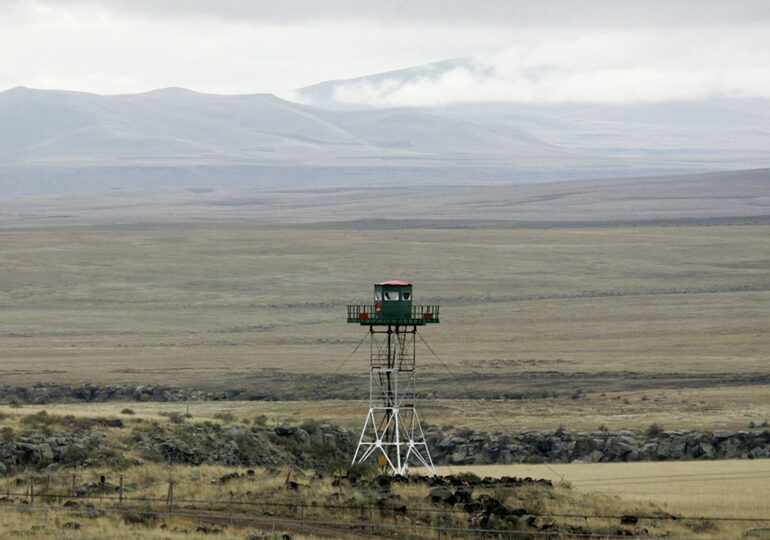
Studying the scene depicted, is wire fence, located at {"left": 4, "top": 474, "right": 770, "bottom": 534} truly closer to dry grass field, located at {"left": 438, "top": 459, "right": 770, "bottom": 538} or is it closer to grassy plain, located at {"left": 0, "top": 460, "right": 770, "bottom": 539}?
grassy plain, located at {"left": 0, "top": 460, "right": 770, "bottom": 539}

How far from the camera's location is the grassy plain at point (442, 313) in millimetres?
61906

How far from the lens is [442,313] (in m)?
91.0

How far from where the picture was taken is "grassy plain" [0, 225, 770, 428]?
61.9 meters

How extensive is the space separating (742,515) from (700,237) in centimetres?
10659

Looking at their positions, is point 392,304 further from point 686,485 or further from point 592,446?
point 592,446

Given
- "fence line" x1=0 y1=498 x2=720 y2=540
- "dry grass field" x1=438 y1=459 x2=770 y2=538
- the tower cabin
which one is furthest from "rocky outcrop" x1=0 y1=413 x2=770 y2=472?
"fence line" x1=0 y1=498 x2=720 y2=540

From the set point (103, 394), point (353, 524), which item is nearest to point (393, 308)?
point (353, 524)

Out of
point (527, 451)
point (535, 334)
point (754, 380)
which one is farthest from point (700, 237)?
point (527, 451)

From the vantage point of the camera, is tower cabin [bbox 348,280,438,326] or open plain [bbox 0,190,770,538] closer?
open plain [bbox 0,190,770,538]

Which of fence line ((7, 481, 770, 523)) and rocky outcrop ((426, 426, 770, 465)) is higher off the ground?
fence line ((7, 481, 770, 523))

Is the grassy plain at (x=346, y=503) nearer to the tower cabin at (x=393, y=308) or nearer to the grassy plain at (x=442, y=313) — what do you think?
the tower cabin at (x=393, y=308)

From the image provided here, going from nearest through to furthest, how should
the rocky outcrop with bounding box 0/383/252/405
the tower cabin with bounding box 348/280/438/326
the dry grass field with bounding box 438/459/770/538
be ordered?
the dry grass field with bounding box 438/459/770/538 < the tower cabin with bounding box 348/280/438/326 < the rocky outcrop with bounding box 0/383/252/405

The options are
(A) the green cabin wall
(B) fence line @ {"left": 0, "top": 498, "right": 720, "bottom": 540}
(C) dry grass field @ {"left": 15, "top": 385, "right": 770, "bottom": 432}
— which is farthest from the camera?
(C) dry grass field @ {"left": 15, "top": 385, "right": 770, "bottom": 432}

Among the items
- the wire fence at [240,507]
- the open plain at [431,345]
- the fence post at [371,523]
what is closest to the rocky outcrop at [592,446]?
the open plain at [431,345]
